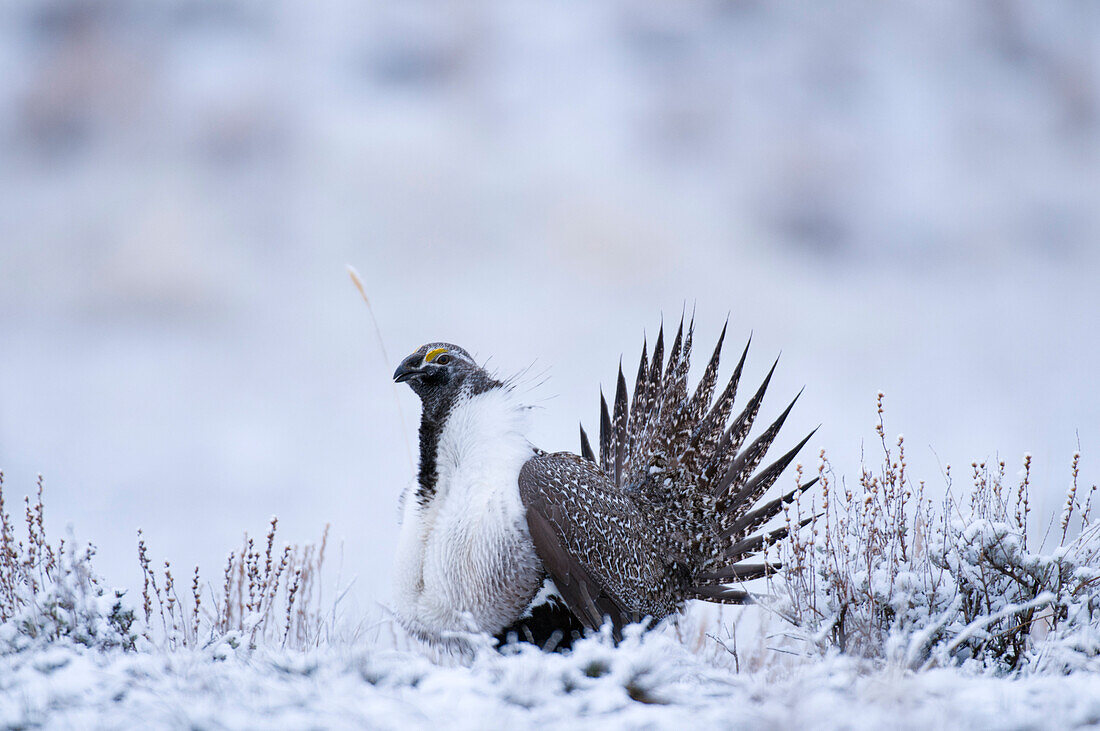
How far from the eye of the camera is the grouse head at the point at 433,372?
338 centimetres

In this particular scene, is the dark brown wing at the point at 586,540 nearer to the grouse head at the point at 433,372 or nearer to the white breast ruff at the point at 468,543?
the white breast ruff at the point at 468,543

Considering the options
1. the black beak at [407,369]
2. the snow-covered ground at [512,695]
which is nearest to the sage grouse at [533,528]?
the black beak at [407,369]

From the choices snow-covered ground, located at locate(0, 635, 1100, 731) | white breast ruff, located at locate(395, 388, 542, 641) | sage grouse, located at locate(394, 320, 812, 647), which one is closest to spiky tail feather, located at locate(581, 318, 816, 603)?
sage grouse, located at locate(394, 320, 812, 647)

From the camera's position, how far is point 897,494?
11.2 feet

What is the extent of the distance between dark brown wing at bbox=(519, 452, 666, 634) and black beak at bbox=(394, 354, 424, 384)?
564 mm

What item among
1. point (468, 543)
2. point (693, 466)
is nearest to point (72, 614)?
point (468, 543)

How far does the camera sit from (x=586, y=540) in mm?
3227

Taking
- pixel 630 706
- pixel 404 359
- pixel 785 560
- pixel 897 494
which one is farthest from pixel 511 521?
pixel 897 494

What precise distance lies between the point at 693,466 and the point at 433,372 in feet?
4.54

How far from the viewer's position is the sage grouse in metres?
3.10

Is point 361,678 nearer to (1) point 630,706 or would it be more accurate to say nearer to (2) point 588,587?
(1) point 630,706

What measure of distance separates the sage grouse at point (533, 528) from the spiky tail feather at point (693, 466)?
10 mm

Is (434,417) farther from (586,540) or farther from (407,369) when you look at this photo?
(586,540)

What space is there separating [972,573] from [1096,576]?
0.39m
